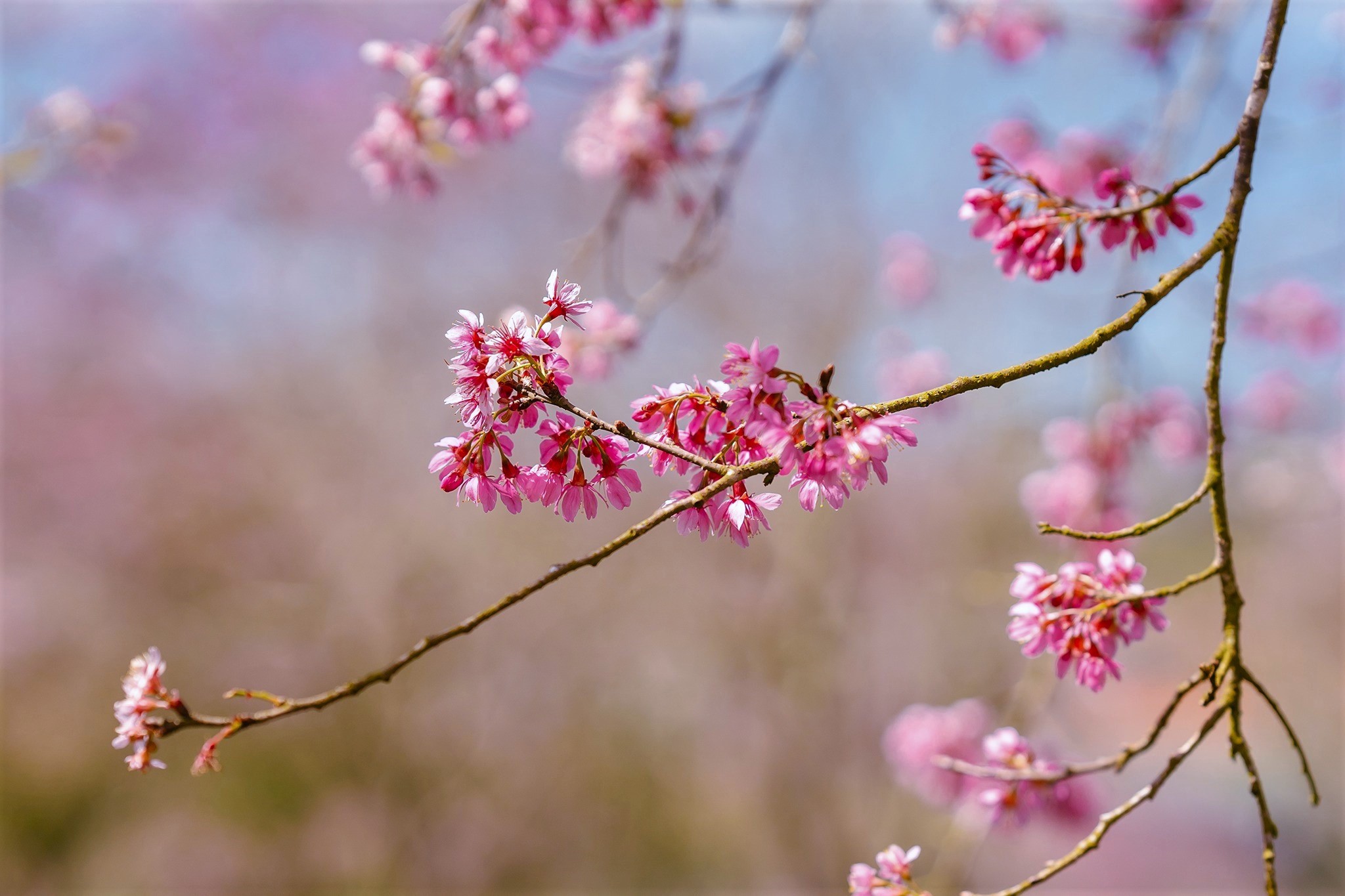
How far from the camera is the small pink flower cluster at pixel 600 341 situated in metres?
1.80

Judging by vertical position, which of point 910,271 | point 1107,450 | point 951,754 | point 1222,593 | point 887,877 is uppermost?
point 910,271

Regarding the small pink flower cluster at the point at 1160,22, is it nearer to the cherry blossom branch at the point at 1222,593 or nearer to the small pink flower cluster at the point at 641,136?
the small pink flower cluster at the point at 641,136

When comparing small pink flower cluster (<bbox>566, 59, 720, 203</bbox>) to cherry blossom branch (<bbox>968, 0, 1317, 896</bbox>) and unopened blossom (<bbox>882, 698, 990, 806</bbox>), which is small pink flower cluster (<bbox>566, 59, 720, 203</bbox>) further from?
unopened blossom (<bbox>882, 698, 990, 806</bbox>)

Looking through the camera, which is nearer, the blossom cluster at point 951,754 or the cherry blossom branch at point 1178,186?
the cherry blossom branch at point 1178,186

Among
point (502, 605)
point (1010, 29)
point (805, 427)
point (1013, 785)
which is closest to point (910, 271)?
point (1010, 29)

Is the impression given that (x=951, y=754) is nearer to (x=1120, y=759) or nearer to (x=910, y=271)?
(x=1120, y=759)

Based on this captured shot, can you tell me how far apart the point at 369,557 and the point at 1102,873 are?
15.3ft

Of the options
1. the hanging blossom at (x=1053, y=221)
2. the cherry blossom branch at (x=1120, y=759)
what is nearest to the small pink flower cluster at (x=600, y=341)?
the hanging blossom at (x=1053, y=221)

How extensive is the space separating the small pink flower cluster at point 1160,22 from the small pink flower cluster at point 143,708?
7.01 feet

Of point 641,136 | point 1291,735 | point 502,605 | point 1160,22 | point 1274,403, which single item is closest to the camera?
point 502,605

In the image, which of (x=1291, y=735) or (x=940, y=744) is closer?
(x=1291, y=735)

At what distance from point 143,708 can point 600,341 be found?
122 cm

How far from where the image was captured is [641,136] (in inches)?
71.6

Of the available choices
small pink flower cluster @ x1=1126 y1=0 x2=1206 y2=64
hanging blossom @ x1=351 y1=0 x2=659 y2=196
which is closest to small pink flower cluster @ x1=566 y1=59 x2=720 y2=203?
hanging blossom @ x1=351 y1=0 x2=659 y2=196
